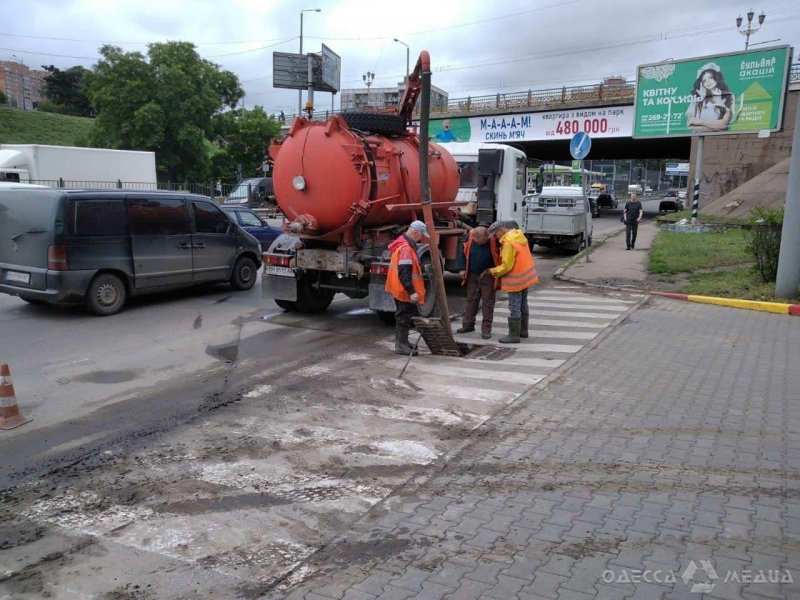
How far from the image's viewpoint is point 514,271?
841 cm

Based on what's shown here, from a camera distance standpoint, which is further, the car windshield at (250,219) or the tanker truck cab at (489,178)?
the car windshield at (250,219)

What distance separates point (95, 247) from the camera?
9.66m

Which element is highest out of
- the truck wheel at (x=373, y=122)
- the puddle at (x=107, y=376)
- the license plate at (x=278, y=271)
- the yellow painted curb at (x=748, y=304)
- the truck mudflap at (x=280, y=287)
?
Result: the truck wheel at (x=373, y=122)

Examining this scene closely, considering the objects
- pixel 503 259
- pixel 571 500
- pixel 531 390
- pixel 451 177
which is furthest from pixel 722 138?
pixel 571 500

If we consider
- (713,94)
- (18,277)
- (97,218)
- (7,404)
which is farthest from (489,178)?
(713,94)

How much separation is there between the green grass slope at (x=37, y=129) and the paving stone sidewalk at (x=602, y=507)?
5053 cm

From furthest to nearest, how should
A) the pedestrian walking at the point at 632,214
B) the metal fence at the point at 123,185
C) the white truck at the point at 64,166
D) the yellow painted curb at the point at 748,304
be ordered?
the white truck at the point at 64,166
the metal fence at the point at 123,185
the pedestrian walking at the point at 632,214
the yellow painted curb at the point at 748,304

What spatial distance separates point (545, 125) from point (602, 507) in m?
36.4

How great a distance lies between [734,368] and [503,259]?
3063mm

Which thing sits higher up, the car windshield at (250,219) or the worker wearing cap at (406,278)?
the car windshield at (250,219)

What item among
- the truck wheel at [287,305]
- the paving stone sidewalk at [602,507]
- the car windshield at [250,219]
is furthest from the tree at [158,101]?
the paving stone sidewalk at [602,507]

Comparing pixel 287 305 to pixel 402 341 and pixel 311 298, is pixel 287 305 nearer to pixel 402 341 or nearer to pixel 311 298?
pixel 311 298

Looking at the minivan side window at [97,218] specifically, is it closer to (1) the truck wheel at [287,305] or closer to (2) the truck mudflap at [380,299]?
(1) the truck wheel at [287,305]

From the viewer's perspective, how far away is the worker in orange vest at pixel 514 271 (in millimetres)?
8391
